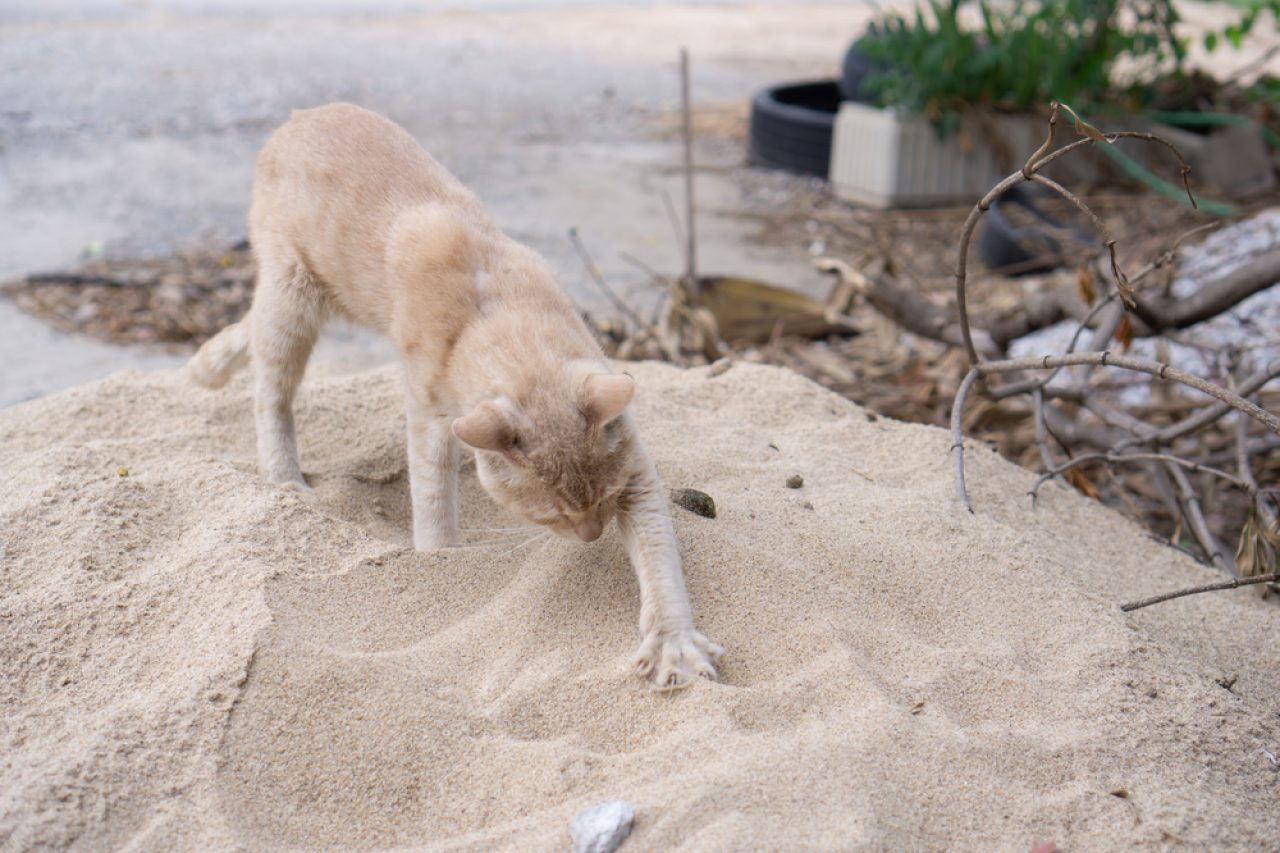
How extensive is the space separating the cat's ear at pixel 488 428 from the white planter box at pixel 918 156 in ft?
21.3

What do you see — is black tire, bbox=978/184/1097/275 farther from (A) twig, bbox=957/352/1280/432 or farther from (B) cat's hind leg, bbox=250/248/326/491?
(B) cat's hind leg, bbox=250/248/326/491

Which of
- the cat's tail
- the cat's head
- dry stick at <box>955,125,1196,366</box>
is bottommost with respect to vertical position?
the cat's tail

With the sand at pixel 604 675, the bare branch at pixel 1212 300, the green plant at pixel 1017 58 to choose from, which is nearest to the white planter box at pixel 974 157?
the green plant at pixel 1017 58

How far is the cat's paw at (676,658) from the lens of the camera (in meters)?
2.46

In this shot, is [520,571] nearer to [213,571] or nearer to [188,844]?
[213,571]

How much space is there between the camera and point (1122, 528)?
12.0 ft

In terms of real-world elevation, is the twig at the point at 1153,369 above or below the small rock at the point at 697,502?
above

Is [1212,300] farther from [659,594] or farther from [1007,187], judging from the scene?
[659,594]

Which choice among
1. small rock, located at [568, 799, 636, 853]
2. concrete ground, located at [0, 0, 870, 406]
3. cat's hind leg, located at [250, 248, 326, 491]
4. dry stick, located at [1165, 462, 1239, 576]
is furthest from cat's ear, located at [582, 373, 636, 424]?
concrete ground, located at [0, 0, 870, 406]

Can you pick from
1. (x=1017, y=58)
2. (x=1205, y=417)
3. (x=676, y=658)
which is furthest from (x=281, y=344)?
(x=1017, y=58)

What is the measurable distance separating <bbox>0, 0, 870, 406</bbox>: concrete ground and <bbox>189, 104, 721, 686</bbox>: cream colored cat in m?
2.02

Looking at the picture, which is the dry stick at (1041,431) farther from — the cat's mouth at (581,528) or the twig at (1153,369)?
the cat's mouth at (581,528)

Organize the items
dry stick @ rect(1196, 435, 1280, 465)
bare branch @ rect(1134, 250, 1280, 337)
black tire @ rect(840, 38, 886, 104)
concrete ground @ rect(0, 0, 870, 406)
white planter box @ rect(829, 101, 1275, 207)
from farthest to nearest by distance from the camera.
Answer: black tire @ rect(840, 38, 886, 104) < white planter box @ rect(829, 101, 1275, 207) < concrete ground @ rect(0, 0, 870, 406) < dry stick @ rect(1196, 435, 1280, 465) < bare branch @ rect(1134, 250, 1280, 337)

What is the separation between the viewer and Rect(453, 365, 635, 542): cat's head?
265 centimetres
